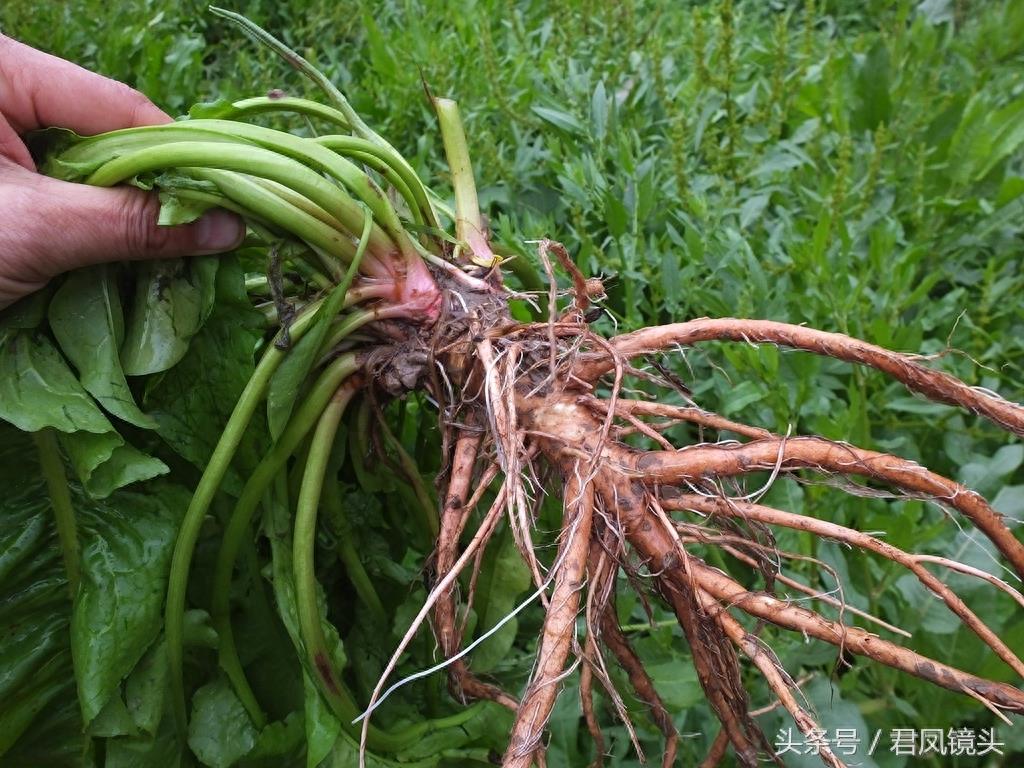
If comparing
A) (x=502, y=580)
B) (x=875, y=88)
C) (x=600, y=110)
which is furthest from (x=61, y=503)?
(x=875, y=88)

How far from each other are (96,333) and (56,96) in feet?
1.15

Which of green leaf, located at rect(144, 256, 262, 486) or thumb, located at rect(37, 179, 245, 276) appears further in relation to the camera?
green leaf, located at rect(144, 256, 262, 486)

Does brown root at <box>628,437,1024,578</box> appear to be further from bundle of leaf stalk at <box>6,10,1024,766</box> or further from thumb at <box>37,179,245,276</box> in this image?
thumb at <box>37,179,245,276</box>

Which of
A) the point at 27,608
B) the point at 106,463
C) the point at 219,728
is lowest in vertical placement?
the point at 219,728

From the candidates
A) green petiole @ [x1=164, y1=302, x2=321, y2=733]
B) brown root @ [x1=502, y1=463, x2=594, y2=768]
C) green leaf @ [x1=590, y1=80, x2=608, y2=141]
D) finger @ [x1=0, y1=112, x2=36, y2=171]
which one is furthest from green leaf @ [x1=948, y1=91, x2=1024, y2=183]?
finger @ [x1=0, y1=112, x2=36, y2=171]

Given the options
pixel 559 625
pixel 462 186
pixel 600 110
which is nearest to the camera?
pixel 559 625

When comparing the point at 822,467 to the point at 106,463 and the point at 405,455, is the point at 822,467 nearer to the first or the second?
the point at 405,455

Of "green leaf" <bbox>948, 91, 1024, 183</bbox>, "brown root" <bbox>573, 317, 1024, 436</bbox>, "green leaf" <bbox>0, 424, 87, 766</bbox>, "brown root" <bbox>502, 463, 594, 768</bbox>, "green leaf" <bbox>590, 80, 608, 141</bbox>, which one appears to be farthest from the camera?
"green leaf" <bbox>948, 91, 1024, 183</bbox>

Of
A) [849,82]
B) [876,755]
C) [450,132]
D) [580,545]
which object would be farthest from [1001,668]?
[849,82]

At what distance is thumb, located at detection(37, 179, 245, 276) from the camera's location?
0.90 m

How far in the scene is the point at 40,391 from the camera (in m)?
0.90

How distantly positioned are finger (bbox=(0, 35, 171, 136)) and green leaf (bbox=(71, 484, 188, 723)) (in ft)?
1.59

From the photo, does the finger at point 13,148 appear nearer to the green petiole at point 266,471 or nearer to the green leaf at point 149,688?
the green petiole at point 266,471

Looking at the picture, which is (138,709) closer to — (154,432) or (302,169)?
(154,432)
